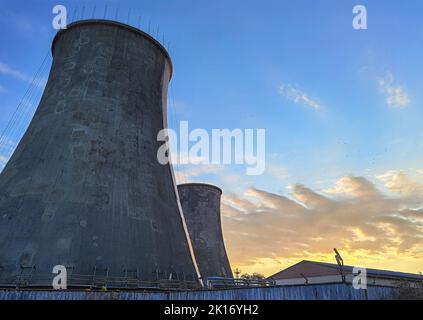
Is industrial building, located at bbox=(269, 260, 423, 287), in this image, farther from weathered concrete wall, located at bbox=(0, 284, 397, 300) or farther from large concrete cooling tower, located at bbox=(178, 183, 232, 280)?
weathered concrete wall, located at bbox=(0, 284, 397, 300)

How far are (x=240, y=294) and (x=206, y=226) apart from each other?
2014cm

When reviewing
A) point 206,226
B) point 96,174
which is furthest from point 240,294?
point 206,226

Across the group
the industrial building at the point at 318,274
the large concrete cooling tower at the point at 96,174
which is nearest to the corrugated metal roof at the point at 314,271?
the industrial building at the point at 318,274

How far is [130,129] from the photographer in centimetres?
1520

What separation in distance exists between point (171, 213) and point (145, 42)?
960 cm

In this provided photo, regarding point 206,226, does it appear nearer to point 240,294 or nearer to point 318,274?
point 318,274

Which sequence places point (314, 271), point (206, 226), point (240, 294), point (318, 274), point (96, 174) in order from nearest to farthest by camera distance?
1. point (240, 294)
2. point (96, 174)
3. point (318, 274)
4. point (314, 271)
5. point (206, 226)

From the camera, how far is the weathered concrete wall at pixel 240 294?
912 centimetres

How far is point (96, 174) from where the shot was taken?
1342 centimetres

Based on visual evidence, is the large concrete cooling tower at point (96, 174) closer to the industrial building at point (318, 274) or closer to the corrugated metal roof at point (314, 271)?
the industrial building at point (318, 274)

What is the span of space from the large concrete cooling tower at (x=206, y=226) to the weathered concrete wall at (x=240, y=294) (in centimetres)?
1775

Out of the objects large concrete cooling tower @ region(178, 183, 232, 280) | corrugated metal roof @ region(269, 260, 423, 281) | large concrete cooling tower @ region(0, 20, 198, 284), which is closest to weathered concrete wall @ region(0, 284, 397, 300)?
large concrete cooling tower @ region(0, 20, 198, 284)

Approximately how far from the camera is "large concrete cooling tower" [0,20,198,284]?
11.7m
